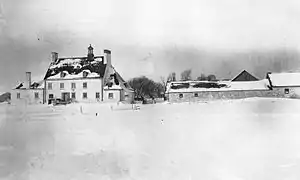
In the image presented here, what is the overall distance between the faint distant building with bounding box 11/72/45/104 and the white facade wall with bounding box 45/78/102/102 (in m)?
0.04

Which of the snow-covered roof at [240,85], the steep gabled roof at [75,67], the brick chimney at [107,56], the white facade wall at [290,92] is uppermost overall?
the brick chimney at [107,56]

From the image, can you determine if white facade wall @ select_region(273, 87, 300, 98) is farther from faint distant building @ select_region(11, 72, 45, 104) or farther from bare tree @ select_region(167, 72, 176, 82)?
faint distant building @ select_region(11, 72, 45, 104)

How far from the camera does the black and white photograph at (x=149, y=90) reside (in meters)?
2.00

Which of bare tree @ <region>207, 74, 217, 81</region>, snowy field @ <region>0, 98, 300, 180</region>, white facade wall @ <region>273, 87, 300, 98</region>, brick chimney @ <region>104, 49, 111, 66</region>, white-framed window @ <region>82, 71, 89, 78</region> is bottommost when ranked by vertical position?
snowy field @ <region>0, 98, 300, 180</region>

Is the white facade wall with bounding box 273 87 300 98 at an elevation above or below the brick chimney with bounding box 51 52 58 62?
below

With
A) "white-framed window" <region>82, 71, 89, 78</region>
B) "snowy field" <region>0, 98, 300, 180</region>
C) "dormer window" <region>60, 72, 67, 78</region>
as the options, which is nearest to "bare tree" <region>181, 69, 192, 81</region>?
"snowy field" <region>0, 98, 300, 180</region>

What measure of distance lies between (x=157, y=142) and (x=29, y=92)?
714mm

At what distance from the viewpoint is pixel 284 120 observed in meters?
2.00

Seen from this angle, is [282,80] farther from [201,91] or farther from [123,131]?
[123,131]

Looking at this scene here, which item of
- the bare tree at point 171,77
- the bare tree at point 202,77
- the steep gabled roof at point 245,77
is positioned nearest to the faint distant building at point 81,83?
the bare tree at point 171,77

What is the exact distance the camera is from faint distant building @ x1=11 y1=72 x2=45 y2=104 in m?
2.11

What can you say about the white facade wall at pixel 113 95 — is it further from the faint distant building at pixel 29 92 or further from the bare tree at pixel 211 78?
the bare tree at pixel 211 78

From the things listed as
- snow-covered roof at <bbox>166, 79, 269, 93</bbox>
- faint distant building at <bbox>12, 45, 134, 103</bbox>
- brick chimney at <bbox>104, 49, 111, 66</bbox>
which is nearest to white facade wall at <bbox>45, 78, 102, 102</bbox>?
faint distant building at <bbox>12, 45, 134, 103</bbox>

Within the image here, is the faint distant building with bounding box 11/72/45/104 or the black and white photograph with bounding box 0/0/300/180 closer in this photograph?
the black and white photograph with bounding box 0/0/300/180
